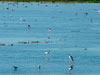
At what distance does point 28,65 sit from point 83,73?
5168mm

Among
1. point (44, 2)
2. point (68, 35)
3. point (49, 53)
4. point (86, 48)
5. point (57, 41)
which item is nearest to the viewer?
point (49, 53)

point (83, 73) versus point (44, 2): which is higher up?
point (83, 73)

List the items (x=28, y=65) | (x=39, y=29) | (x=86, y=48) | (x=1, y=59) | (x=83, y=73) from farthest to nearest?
1. (x=39, y=29)
2. (x=86, y=48)
3. (x=1, y=59)
4. (x=28, y=65)
5. (x=83, y=73)

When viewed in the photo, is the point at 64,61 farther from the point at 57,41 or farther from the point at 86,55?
the point at 57,41

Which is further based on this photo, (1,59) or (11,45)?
(11,45)

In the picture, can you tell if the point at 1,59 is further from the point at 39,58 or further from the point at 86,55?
the point at 86,55

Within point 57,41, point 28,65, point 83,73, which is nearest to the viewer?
point 83,73

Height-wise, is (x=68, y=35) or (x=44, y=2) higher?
(x=68, y=35)

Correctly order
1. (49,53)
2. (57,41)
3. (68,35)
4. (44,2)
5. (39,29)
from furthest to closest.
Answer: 1. (44,2)
2. (39,29)
3. (68,35)
4. (57,41)
5. (49,53)

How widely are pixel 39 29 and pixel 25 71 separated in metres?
32.5

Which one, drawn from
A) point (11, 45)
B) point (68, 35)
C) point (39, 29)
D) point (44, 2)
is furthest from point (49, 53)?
point (44, 2)

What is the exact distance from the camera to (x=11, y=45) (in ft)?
186

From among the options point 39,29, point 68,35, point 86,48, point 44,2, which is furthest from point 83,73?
point 44,2

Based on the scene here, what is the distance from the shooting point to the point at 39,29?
75.1m
